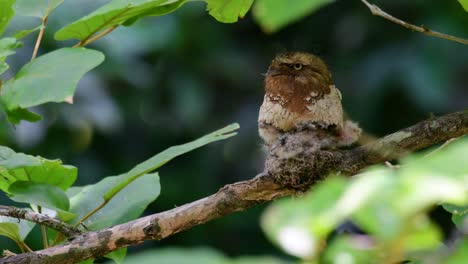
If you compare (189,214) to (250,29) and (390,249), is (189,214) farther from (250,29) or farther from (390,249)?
(250,29)

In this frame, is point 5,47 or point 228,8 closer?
point 5,47

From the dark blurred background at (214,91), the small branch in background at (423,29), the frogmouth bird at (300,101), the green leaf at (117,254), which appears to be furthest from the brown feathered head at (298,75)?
the dark blurred background at (214,91)

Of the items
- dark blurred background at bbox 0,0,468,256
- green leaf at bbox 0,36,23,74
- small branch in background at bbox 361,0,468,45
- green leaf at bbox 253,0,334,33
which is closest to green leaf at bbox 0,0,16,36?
green leaf at bbox 0,36,23,74

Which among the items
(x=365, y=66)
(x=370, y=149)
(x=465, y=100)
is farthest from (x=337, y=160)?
(x=465, y=100)

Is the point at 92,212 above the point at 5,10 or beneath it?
beneath

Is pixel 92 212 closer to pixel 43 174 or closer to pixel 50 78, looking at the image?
pixel 43 174

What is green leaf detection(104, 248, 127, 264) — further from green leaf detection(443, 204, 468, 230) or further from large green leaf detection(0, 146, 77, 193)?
green leaf detection(443, 204, 468, 230)

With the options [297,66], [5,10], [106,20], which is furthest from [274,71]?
[5,10]

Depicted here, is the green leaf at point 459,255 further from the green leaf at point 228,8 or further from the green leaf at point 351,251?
the green leaf at point 228,8
